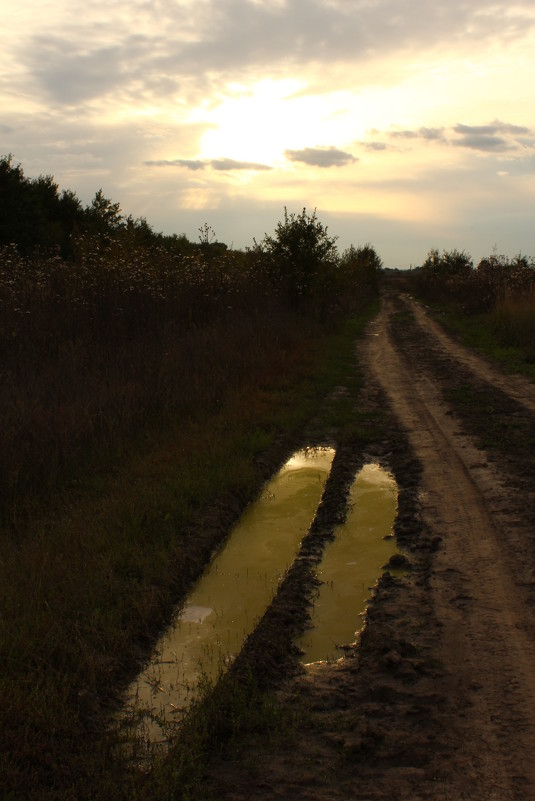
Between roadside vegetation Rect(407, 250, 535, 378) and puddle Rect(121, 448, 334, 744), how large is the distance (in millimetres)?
8584

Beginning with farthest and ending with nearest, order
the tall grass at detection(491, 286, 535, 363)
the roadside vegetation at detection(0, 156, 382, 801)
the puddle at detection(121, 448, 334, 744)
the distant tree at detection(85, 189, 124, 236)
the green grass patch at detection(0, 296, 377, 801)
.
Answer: the distant tree at detection(85, 189, 124, 236)
the tall grass at detection(491, 286, 535, 363)
the puddle at detection(121, 448, 334, 744)
the roadside vegetation at detection(0, 156, 382, 801)
the green grass patch at detection(0, 296, 377, 801)

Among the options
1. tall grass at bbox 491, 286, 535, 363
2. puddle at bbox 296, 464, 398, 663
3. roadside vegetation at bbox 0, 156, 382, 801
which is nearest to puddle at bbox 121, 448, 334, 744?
roadside vegetation at bbox 0, 156, 382, 801

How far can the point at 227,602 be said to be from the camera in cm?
465

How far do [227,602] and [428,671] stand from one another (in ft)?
5.20

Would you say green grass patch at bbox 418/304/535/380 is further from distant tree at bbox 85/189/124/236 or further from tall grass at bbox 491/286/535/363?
distant tree at bbox 85/189/124/236

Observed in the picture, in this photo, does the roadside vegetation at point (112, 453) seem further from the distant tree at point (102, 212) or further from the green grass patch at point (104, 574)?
the distant tree at point (102, 212)

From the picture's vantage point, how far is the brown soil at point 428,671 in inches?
110

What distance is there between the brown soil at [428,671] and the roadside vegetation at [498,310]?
327 inches

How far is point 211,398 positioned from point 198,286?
Answer: 17.7 feet

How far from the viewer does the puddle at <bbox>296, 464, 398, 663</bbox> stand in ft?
13.3

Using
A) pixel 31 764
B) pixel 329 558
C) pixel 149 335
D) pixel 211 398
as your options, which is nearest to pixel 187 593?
pixel 329 558

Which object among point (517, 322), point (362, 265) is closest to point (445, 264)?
point (362, 265)

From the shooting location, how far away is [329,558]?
17.1 feet

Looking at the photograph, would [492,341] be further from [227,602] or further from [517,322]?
[227,602]
